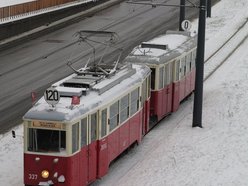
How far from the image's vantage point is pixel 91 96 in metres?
17.2

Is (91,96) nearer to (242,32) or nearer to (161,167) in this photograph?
(161,167)

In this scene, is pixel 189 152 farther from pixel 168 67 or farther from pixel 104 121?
pixel 168 67

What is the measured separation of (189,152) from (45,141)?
5.83 meters

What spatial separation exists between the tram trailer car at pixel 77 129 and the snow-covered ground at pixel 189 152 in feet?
3.17

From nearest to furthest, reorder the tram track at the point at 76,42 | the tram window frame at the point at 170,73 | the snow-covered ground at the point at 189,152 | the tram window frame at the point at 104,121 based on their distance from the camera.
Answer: the tram window frame at the point at 104,121, the snow-covered ground at the point at 189,152, the tram window frame at the point at 170,73, the tram track at the point at 76,42

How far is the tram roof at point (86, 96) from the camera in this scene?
15.9 m

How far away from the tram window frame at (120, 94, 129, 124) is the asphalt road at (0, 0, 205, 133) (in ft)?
18.6

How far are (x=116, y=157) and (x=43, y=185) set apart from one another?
12.2 feet

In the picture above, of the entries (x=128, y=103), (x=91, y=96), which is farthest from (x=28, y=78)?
(x=91, y=96)

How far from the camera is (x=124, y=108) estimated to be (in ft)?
63.0

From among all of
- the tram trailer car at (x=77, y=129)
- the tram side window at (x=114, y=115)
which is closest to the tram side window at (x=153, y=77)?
the tram trailer car at (x=77, y=129)

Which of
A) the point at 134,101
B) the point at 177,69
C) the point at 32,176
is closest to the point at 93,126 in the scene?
the point at 32,176

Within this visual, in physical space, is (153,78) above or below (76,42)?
above

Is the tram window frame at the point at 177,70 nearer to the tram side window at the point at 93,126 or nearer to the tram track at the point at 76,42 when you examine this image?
the tram side window at the point at 93,126
